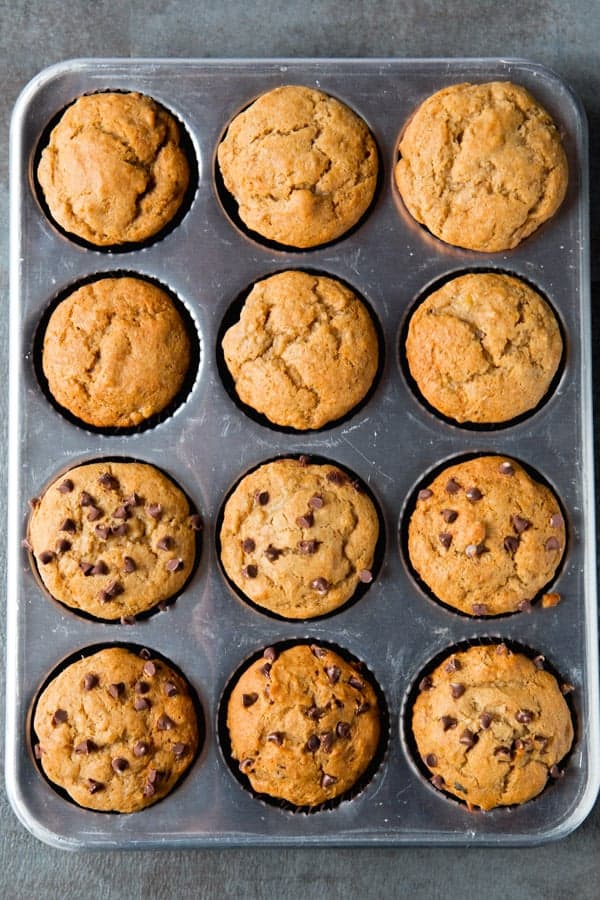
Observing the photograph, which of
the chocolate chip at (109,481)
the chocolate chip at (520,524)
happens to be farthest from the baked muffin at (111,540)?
the chocolate chip at (520,524)

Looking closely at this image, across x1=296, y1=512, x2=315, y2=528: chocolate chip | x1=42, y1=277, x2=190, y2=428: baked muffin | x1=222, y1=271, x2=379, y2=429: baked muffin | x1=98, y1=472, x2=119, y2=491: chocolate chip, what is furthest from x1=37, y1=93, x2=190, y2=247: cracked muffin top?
x1=296, y1=512, x2=315, y2=528: chocolate chip

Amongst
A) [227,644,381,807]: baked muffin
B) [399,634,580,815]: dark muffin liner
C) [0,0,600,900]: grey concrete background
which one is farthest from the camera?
[0,0,600,900]: grey concrete background

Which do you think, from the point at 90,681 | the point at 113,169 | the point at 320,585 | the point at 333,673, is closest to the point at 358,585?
the point at 320,585

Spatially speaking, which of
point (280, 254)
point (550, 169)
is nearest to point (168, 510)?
point (280, 254)

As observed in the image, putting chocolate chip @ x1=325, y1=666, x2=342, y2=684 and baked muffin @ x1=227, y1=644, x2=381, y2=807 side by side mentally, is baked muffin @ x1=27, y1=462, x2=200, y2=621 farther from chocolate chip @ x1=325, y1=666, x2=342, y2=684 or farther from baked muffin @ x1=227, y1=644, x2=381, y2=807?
chocolate chip @ x1=325, y1=666, x2=342, y2=684

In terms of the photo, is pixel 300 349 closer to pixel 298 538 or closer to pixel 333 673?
pixel 298 538

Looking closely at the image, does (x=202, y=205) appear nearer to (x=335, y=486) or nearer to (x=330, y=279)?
(x=330, y=279)

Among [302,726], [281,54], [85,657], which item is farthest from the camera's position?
[281,54]

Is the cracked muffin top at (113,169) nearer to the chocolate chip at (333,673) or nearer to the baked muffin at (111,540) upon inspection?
the baked muffin at (111,540)
